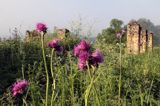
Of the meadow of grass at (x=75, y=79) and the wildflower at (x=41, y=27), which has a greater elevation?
the wildflower at (x=41, y=27)

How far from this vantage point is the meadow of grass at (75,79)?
5.55 m

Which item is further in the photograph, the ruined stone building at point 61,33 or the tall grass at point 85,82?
the ruined stone building at point 61,33

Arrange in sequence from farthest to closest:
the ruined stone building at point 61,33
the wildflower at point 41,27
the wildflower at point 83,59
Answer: the ruined stone building at point 61,33
the wildflower at point 41,27
the wildflower at point 83,59

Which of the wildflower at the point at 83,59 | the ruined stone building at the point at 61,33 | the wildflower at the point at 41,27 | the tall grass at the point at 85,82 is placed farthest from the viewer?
the ruined stone building at the point at 61,33

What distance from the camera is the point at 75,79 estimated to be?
6.90m

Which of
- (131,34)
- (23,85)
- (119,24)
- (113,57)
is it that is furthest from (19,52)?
(119,24)

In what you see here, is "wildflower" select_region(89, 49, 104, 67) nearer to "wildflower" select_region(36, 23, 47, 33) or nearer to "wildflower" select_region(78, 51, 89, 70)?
"wildflower" select_region(78, 51, 89, 70)

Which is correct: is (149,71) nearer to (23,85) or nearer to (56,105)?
(56,105)

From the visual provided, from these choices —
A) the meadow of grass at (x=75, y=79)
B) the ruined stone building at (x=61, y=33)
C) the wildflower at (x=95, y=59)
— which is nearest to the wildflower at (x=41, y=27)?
the wildflower at (x=95, y=59)

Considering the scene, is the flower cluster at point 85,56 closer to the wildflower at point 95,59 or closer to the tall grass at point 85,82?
the wildflower at point 95,59

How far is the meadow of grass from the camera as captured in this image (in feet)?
18.2

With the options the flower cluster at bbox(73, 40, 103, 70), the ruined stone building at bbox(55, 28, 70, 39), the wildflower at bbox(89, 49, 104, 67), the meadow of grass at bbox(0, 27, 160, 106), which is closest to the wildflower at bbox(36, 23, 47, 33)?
the flower cluster at bbox(73, 40, 103, 70)

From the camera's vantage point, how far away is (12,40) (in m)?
10.8

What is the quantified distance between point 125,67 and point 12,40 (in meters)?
3.95
